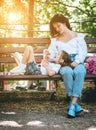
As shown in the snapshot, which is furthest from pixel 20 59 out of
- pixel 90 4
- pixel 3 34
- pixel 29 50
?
pixel 90 4

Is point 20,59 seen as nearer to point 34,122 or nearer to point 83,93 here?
point 83,93

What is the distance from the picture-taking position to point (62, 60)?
587 cm

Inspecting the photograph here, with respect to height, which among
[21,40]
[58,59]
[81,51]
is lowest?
[58,59]

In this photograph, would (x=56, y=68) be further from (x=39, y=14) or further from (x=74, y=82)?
(x=39, y=14)

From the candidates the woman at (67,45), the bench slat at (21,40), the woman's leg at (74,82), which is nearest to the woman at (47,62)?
the woman at (67,45)

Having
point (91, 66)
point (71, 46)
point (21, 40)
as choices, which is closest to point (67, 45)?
point (71, 46)

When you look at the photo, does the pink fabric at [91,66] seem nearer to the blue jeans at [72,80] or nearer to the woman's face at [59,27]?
the blue jeans at [72,80]

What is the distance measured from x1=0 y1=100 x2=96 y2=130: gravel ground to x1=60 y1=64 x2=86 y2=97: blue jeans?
0.37 metres

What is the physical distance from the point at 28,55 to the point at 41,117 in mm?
1240

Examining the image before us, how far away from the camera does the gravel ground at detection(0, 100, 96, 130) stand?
4.59m

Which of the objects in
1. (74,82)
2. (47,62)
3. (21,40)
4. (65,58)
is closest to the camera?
(74,82)

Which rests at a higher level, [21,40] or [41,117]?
[21,40]

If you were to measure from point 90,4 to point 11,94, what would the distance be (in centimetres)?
1074

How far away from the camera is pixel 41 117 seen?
527 centimetres
